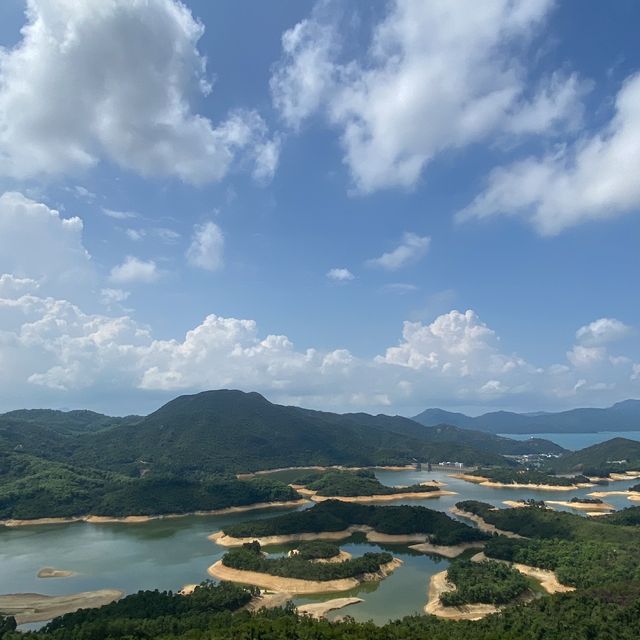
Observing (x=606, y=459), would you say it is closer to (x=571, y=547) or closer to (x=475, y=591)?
(x=571, y=547)

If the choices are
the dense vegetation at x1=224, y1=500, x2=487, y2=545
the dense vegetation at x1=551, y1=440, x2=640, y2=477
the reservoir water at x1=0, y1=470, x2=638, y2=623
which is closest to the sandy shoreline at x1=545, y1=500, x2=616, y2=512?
the dense vegetation at x1=224, y1=500, x2=487, y2=545

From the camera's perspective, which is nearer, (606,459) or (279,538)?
(279,538)

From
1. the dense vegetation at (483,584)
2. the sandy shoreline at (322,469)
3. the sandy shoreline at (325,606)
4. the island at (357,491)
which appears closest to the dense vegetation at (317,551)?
the sandy shoreline at (325,606)

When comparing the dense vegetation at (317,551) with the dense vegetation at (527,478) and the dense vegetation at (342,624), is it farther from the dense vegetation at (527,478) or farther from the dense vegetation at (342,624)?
the dense vegetation at (527,478)

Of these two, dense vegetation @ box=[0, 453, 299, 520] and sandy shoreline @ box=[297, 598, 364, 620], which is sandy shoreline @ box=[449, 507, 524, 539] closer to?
sandy shoreline @ box=[297, 598, 364, 620]

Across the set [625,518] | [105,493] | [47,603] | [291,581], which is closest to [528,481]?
[625,518]

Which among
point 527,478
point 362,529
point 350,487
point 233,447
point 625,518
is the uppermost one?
point 233,447

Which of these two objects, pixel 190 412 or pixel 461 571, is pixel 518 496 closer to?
pixel 461 571
